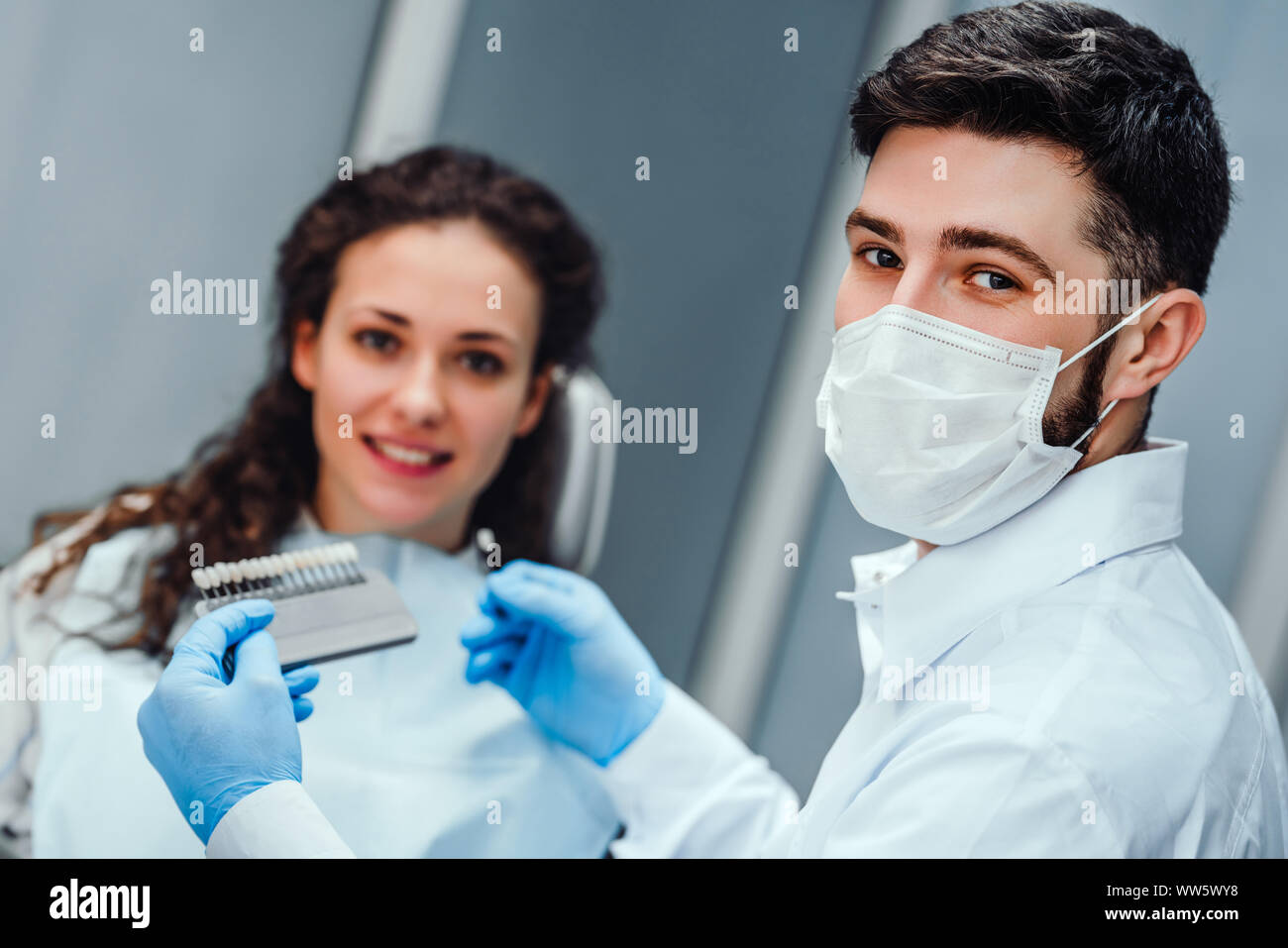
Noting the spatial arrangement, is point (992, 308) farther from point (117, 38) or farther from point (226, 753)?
point (117, 38)

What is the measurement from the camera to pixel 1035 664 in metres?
0.75

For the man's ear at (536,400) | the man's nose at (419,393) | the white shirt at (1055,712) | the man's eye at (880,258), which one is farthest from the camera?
the man's ear at (536,400)

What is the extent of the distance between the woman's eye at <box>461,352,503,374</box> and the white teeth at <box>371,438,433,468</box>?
13cm

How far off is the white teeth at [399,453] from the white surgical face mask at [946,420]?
0.58 meters

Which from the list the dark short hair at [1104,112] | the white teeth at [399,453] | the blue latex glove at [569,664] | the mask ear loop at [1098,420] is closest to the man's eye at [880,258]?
the dark short hair at [1104,112]

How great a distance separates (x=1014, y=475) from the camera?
0.82 m

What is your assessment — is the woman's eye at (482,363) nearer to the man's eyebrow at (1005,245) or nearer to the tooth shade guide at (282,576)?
the tooth shade guide at (282,576)

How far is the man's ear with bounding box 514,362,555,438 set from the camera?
1.30 metres

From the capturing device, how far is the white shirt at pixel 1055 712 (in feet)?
2.22

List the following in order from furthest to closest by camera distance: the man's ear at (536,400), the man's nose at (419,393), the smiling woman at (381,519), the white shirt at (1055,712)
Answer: the man's ear at (536,400)
the man's nose at (419,393)
the smiling woman at (381,519)
the white shirt at (1055,712)

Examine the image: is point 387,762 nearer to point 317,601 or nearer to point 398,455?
point 317,601

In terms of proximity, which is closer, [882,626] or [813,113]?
[882,626]

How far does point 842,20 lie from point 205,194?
851 mm

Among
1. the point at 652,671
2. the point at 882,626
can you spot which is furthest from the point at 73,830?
the point at 882,626
